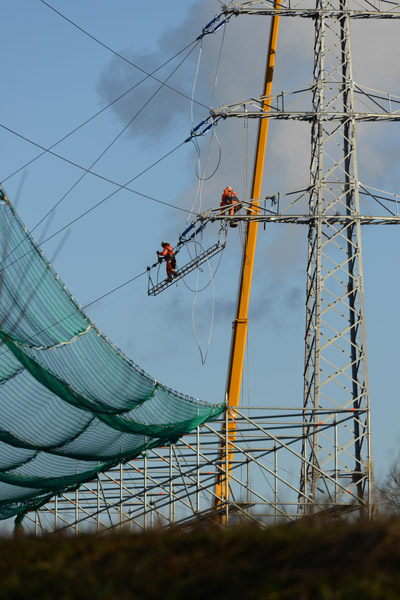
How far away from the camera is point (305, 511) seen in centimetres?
2208

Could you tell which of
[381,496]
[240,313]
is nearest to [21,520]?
[240,313]

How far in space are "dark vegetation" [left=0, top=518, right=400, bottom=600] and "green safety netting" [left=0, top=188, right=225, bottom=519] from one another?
447 centimetres

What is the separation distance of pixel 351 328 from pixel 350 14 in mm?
8022

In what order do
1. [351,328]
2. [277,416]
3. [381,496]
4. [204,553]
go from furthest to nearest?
[351,328]
[277,416]
[381,496]
[204,553]

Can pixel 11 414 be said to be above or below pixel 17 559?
above

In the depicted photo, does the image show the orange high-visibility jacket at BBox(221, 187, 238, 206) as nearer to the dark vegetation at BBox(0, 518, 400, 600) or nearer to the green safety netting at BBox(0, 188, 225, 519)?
the green safety netting at BBox(0, 188, 225, 519)

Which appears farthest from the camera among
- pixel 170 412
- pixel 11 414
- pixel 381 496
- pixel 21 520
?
pixel 21 520

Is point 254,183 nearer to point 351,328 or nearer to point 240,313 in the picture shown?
point 240,313

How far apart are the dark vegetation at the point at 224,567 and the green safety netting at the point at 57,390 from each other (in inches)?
176

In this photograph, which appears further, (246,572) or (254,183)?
(254,183)

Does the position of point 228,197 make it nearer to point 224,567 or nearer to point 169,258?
point 169,258

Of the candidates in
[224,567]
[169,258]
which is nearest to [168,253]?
[169,258]

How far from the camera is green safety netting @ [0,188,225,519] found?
45.4 ft

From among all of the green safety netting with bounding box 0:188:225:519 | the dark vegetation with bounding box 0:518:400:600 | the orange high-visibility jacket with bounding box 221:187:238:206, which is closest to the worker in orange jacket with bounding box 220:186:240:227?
the orange high-visibility jacket with bounding box 221:187:238:206
